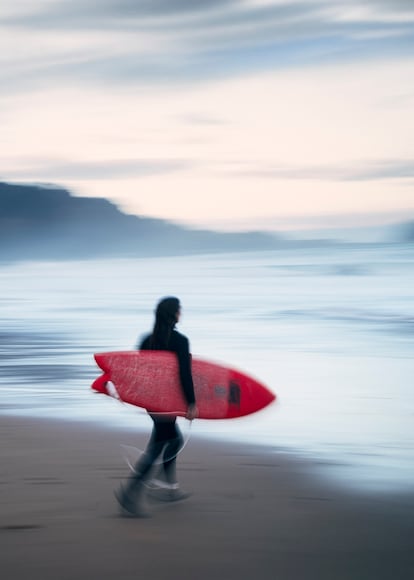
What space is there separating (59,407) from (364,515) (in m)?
5.57

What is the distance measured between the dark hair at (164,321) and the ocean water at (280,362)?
7.25ft

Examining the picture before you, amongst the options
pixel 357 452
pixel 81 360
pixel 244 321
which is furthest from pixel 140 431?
pixel 244 321

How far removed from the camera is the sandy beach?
468cm

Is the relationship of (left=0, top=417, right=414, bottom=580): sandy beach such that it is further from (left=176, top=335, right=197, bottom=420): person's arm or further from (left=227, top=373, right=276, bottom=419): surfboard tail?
(left=176, top=335, right=197, bottom=420): person's arm

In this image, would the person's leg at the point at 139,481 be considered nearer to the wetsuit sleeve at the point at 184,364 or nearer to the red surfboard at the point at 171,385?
the red surfboard at the point at 171,385

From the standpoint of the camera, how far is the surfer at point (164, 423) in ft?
18.4

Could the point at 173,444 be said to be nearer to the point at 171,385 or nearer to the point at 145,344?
the point at 171,385

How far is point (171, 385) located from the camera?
5.77 metres

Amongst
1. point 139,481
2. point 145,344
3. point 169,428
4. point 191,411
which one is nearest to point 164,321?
point 145,344

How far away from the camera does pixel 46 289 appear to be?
43500 mm

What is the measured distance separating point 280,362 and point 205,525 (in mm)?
10335

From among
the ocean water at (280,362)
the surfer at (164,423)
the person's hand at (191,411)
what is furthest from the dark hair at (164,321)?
the ocean water at (280,362)

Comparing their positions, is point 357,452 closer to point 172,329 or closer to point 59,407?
point 172,329

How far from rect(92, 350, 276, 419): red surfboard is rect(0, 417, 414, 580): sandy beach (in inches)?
26.3
